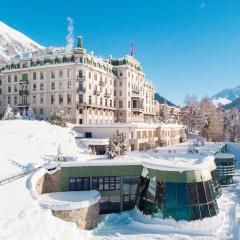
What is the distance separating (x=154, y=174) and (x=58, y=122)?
32.4 m

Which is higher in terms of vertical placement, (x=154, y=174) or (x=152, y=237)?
(x=154, y=174)

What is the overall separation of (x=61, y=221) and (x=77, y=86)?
1847 inches

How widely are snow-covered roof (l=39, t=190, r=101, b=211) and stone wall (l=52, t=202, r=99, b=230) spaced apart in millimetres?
387

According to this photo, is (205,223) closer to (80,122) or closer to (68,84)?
(80,122)

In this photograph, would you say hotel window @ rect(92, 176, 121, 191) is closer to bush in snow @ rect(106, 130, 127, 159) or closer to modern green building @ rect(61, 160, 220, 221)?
modern green building @ rect(61, 160, 220, 221)

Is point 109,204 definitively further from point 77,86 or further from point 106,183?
point 77,86

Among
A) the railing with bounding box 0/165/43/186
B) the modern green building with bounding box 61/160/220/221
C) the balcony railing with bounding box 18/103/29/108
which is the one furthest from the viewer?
the balcony railing with bounding box 18/103/29/108

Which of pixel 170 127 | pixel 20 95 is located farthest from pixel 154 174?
pixel 20 95

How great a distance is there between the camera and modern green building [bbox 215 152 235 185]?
177 ft

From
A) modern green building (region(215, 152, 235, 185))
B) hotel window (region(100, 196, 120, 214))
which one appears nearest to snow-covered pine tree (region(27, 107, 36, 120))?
hotel window (region(100, 196, 120, 214))

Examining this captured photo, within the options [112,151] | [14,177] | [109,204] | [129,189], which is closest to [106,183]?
[109,204]

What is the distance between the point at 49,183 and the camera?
36.1 metres

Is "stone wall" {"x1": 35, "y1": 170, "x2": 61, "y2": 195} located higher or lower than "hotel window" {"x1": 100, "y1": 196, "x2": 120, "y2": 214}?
higher

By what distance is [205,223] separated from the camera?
33438 mm
